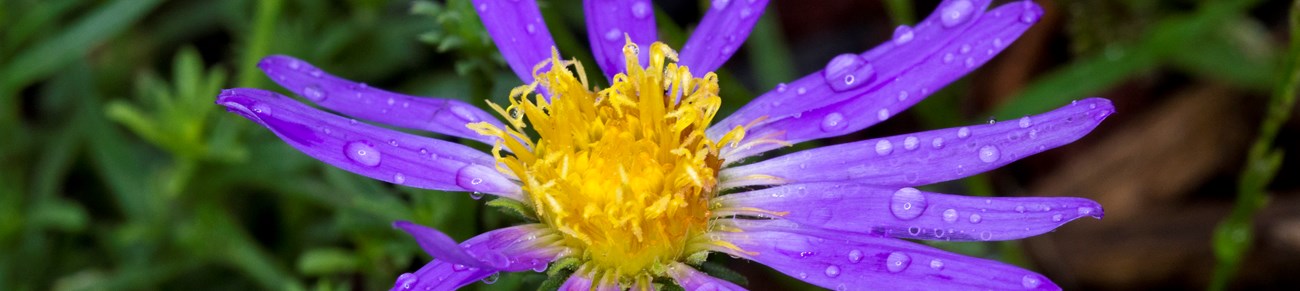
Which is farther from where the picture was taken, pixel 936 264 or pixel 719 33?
pixel 719 33

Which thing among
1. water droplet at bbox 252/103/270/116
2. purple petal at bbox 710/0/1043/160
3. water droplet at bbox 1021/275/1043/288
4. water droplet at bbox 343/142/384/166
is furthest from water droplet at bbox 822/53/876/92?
water droplet at bbox 252/103/270/116

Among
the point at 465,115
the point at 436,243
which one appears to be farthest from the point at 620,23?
the point at 436,243

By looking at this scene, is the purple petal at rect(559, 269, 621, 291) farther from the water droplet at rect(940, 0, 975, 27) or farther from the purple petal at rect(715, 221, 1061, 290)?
the water droplet at rect(940, 0, 975, 27)

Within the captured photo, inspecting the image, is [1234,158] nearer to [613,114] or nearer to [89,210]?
[613,114]

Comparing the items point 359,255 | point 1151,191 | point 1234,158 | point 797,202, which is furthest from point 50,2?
point 1234,158

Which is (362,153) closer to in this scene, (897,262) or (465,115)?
(465,115)
